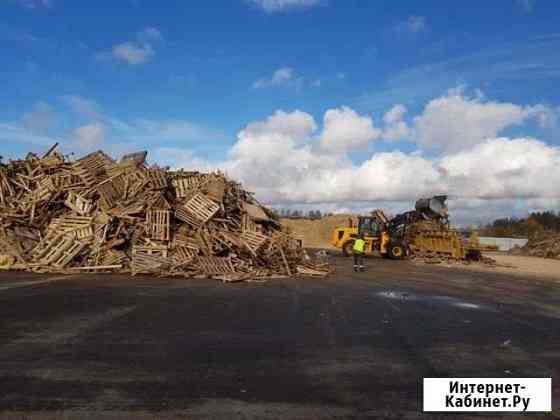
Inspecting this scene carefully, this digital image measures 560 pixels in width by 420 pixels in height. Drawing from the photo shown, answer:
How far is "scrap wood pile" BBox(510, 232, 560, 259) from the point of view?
38219 millimetres

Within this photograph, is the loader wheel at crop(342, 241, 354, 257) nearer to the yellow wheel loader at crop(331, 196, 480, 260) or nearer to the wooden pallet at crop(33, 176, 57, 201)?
the yellow wheel loader at crop(331, 196, 480, 260)

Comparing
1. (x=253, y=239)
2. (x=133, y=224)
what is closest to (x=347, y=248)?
(x=253, y=239)

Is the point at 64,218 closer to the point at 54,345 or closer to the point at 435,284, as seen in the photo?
the point at 54,345

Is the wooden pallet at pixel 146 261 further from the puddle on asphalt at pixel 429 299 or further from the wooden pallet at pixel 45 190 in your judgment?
the puddle on asphalt at pixel 429 299

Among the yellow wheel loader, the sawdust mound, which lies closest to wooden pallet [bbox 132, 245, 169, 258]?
the yellow wheel loader

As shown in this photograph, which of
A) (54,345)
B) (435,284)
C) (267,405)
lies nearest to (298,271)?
→ (435,284)

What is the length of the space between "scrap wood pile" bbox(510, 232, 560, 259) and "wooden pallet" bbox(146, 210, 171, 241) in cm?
3240

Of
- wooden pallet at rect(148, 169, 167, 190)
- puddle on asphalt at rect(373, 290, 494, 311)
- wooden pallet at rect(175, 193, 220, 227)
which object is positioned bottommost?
puddle on asphalt at rect(373, 290, 494, 311)

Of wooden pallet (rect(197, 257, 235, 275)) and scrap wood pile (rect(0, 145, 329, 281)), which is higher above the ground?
scrap wood pile (rect(0, 145, 329, 281))

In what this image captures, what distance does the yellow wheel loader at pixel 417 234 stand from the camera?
2750 centimetres

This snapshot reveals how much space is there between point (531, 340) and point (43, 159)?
20.8m

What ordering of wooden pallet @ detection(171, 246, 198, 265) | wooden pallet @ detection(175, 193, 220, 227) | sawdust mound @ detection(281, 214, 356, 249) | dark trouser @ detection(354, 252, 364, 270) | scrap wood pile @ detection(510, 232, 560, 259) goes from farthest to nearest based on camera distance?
A: sawdust mound @ detection(281, 214, 356, 249)
scrap wood pile @ detection(510, 232, 560, 259)
dark trouser @ detection(354, 252, 364, 270)
wooden pallet @ detection(175, 193, 220, 227)
wooden pallet @ detection(171, 246, 198, 265)

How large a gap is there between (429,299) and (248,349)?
24.7 ft

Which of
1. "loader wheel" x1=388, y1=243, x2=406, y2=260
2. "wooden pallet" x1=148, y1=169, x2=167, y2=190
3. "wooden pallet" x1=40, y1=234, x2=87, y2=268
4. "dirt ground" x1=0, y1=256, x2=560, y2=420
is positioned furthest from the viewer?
"loader wheel" x1=388, y1=243, x2=406, y2=260
